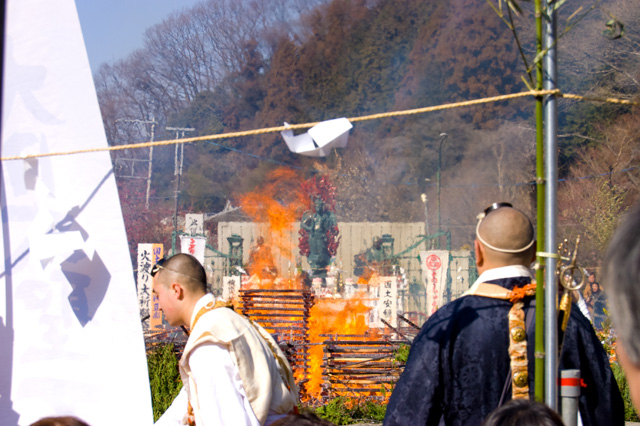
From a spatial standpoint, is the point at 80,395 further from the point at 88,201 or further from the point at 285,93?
the point at 285,93

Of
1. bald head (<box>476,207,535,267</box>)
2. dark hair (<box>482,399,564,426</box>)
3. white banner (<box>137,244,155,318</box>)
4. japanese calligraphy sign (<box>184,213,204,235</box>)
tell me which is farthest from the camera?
japanese calligraphy sign (<box>184,213,204,235</box>)

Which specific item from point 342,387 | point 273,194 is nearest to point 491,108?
point 273,194

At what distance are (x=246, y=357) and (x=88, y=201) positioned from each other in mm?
967

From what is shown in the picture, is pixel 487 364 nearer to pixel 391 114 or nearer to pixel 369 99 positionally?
pixel 391 114

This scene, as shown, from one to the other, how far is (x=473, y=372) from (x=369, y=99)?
2680 centimetres

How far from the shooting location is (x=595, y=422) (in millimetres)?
1641

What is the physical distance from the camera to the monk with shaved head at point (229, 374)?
1.87m

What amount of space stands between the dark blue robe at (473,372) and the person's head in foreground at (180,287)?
84cm

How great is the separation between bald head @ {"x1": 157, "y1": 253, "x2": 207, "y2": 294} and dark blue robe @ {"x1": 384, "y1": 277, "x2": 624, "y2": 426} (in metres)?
0.84

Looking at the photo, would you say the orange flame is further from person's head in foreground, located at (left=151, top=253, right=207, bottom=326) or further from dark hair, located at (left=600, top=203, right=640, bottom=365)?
dark hair, located at (left=600, top=203, right=640, bottom=365)

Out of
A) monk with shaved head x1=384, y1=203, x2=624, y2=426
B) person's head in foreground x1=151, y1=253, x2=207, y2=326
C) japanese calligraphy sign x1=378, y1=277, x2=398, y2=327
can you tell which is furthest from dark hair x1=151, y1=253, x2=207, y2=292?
japanese calligraphy sign x1=378, y1=277, x2=398, y2=327

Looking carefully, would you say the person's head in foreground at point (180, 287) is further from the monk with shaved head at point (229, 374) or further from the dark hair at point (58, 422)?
the dark hair at point (58, 422)

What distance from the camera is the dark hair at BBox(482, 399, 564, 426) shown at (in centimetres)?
116

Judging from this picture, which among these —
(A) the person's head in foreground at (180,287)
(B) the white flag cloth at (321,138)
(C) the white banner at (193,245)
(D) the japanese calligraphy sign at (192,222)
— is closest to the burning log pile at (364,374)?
(A) the person's head in foreground at (180,287)
